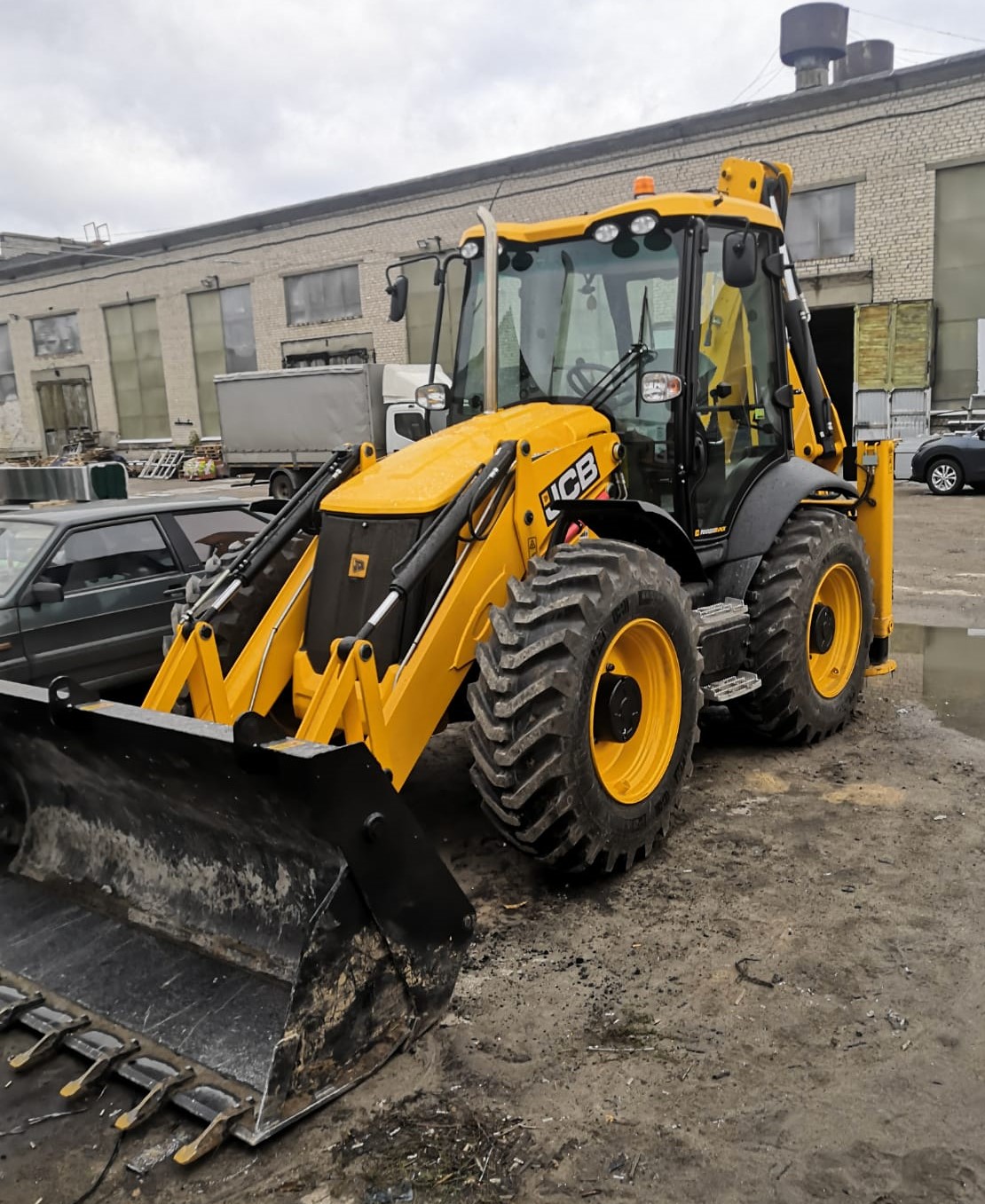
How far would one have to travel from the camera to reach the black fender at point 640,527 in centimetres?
431

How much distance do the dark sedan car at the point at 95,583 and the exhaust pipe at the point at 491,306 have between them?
2143mm

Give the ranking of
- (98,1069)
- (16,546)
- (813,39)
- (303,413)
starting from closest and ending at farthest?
1. (98,1069)
2. (16,546)
3. (303,413)
4. (813,39)

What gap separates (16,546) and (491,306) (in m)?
3.75

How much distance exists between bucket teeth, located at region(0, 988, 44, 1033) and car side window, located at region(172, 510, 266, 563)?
157 inches

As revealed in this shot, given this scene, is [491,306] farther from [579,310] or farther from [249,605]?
→ [249,605]

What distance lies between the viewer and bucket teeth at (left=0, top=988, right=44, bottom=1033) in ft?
10.2

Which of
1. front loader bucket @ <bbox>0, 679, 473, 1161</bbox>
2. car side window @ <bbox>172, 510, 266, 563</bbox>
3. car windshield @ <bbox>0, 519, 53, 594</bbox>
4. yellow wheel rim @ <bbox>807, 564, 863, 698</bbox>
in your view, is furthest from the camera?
car side window @ <bbox>172, 510, 266, 563</bbox>

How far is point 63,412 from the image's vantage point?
34.7m

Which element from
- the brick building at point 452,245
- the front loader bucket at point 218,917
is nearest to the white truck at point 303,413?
the brick building at point 452,245

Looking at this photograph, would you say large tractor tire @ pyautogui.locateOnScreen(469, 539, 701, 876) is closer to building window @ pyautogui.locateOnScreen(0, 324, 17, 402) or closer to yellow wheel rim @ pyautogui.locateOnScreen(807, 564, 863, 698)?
yellow wheel rim @ pyautogui.locateOnScreen(807, 564, 863, 698)

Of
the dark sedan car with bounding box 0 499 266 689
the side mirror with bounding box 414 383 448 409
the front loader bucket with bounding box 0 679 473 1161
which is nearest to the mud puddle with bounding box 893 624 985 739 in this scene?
the side mirror with bounding box 414 383 448 409

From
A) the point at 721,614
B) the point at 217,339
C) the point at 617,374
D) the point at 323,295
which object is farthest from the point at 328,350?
the point at 721,614

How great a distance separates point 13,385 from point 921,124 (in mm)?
30771

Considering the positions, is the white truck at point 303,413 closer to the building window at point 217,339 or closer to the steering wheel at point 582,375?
the building window at point 217,339
